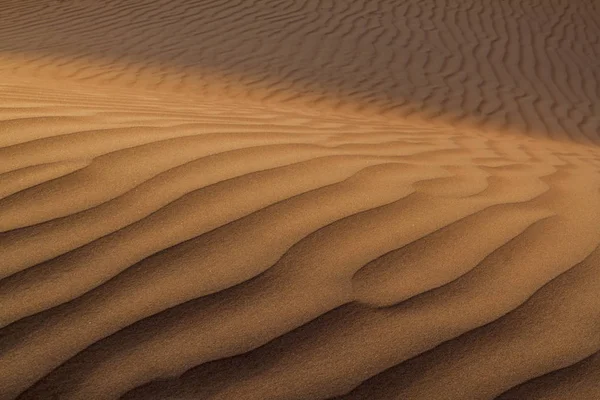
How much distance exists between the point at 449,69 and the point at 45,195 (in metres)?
6.28

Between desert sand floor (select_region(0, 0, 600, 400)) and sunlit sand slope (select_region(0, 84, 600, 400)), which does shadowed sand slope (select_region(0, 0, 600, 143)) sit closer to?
desert sand floor (select_region(0, 0, 600, 400))

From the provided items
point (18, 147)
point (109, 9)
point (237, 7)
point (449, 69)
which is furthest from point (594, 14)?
point (18, 147)

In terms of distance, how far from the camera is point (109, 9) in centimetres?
980

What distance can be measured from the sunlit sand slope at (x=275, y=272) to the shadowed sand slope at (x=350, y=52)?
145 inches

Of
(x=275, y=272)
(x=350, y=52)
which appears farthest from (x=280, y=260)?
(x=350, y=52)

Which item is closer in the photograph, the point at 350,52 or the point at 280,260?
the point at 280,260

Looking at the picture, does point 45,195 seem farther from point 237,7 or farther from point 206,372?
point 237,7

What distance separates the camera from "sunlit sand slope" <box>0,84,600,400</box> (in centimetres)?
131

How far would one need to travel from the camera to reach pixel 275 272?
61.9 inches

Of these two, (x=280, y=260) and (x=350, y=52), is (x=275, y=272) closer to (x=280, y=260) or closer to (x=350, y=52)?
(x=280, y=260)

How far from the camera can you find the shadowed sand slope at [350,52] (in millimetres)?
6207

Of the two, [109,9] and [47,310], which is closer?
[47,310]

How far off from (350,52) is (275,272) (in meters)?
6.65

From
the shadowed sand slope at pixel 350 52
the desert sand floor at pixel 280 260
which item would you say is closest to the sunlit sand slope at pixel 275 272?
the desert sand floor at pixel 280 260
